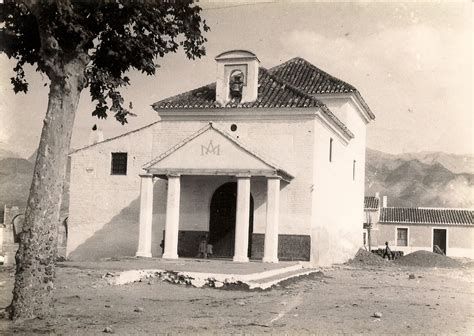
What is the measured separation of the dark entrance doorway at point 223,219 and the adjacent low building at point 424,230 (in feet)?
79.5

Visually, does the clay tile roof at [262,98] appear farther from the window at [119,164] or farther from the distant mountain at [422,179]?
the distant mountain at [422,179]

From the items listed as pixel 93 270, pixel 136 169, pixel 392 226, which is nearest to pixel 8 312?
pixel 93 270

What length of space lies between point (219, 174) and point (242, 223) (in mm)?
1826

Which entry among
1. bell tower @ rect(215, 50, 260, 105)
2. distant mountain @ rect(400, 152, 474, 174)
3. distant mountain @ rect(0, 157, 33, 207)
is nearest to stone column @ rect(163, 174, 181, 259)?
bell tower @ rect(215, 50, 260, 105)

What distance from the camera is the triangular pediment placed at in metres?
20.5

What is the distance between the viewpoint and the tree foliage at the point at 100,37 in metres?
9.69

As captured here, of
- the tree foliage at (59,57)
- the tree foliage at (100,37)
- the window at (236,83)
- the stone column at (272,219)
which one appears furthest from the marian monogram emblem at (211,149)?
the tree foliage at (59,57)

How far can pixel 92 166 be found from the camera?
26.5 m

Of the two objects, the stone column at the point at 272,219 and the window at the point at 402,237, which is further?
the window at the point at 402,237

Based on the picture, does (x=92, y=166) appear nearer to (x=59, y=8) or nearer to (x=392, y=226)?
(x=59, y=8)

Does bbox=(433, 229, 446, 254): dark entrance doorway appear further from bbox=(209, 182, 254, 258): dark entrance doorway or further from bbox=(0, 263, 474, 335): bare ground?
bbox=(0, 263, 474, 335): bare ground

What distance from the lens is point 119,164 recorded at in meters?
26.2

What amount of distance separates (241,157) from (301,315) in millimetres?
10841

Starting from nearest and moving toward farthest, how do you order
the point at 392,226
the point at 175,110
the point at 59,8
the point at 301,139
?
the point at 59,8 → the point at 301,139 → the point at 175,110 → the point at 392,226
